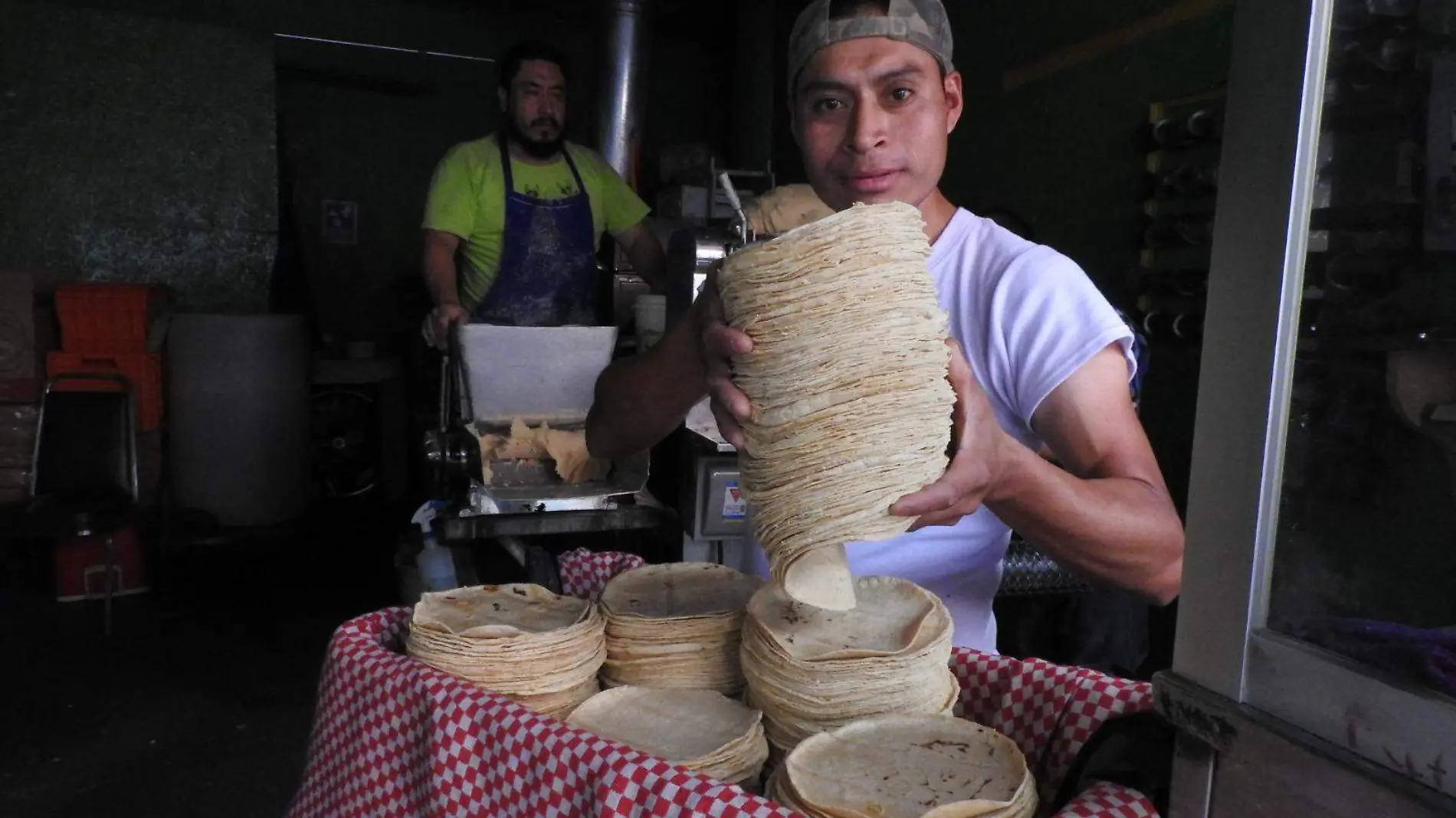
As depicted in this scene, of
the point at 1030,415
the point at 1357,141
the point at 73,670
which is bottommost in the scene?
the point at 73,670

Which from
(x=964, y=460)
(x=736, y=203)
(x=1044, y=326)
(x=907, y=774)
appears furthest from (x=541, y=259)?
(x=907, y=774)

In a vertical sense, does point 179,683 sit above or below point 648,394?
below

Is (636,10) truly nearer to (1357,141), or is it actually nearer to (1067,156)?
(1067,156)

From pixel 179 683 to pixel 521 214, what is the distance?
242cm

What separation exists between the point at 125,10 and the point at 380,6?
1679 millimetres

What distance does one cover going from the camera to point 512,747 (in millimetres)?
1029

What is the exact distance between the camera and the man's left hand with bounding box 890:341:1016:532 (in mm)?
969

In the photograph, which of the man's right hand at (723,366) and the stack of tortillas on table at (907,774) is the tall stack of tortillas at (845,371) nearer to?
the man's right hand at (723,366)

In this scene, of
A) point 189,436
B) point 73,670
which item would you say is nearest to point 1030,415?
point 73,670

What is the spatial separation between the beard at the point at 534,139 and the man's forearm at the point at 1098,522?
3340mm

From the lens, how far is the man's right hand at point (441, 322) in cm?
337

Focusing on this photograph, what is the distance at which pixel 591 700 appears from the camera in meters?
1.18

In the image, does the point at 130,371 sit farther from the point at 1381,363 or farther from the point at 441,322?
the point at 1381,363

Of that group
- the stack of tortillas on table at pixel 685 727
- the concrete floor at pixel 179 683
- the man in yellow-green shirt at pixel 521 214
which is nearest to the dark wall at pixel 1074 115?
the man in yellow-green shirt at pixel 521 214
